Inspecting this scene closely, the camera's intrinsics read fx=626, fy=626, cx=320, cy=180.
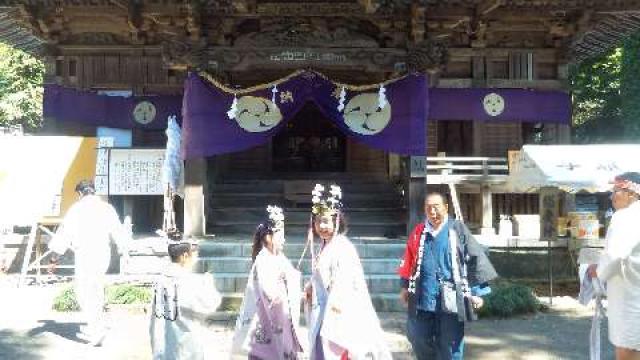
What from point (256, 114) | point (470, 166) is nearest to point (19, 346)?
point (256, 114)

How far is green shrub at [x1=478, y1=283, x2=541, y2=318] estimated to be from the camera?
909 centimetres

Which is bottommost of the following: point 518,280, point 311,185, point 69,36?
point 518,280

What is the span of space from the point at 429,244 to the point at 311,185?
806 cm

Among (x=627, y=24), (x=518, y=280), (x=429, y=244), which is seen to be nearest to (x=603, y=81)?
(x=627, y=24)

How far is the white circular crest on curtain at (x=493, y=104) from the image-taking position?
12.6 metres

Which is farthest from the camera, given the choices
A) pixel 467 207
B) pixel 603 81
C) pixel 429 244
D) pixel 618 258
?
pixel 603 81

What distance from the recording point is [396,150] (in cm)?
1073

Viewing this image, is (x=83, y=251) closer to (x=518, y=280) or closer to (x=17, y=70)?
(x=518, y=280)

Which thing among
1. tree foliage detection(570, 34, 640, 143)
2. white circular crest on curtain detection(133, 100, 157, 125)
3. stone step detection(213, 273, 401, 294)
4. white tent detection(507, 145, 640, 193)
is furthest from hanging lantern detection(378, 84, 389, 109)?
tree foliage detection(570, 34, 640, 143)

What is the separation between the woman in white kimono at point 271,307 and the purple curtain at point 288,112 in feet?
18.4

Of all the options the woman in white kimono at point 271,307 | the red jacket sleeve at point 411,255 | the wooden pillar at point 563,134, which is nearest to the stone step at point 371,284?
the red jacket sleeve at point 411,255

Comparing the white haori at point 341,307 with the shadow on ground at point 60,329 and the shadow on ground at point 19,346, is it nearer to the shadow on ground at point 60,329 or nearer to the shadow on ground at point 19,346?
the shadow on ground at point 19,346

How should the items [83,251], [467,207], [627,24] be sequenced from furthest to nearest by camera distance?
[467,207] → [627,24] → [83,251]

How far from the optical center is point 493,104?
12.6m
